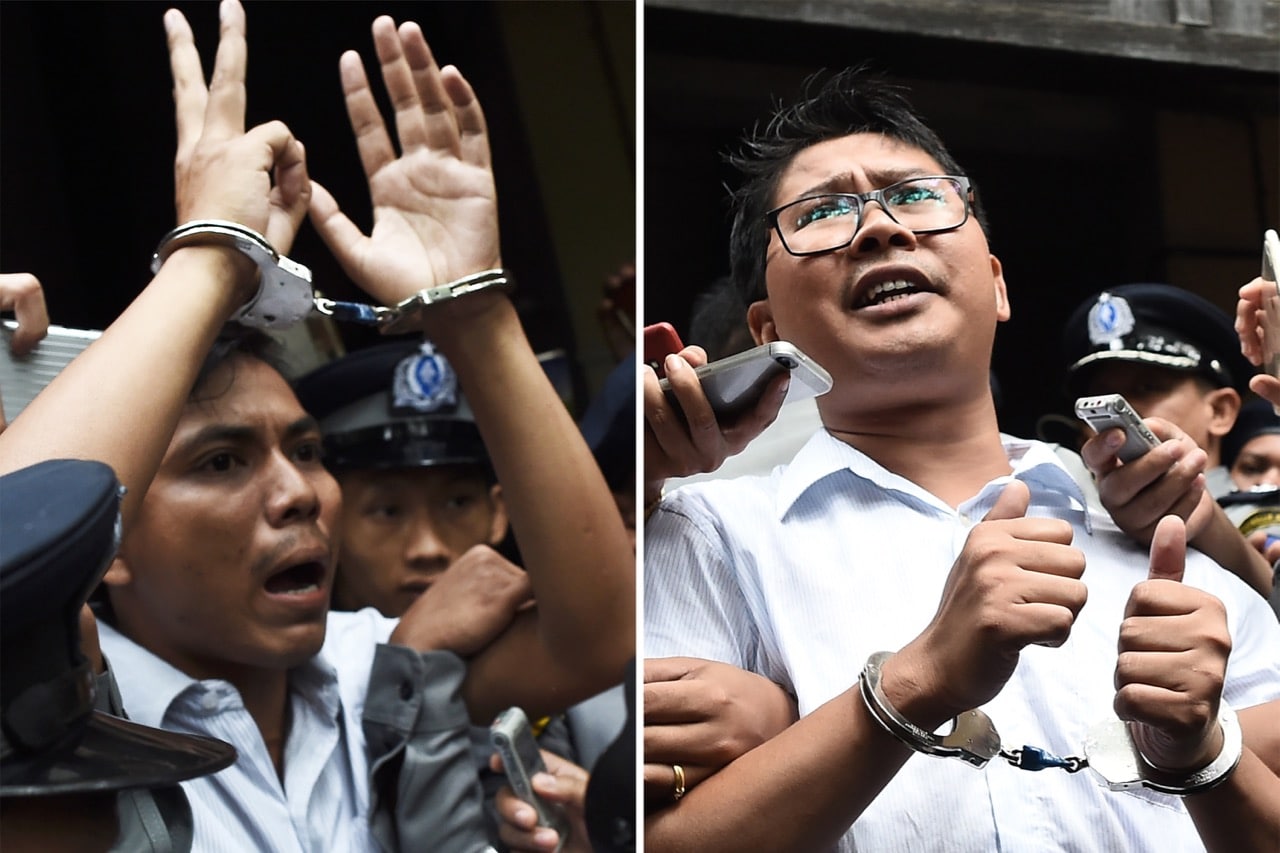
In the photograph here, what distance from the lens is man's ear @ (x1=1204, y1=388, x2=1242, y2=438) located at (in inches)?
105

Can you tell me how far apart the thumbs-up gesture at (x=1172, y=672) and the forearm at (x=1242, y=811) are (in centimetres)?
6

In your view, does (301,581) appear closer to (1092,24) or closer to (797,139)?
(797,139)

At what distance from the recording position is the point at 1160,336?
269 centimetres

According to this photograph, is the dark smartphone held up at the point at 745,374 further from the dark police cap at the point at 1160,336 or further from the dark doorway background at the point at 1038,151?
the dark police cap at the point at 1160,336

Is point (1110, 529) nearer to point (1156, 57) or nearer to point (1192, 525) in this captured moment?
point (1192, 525)

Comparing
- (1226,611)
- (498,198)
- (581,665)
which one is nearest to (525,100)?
(498,198)

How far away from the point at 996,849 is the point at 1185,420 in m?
0.76

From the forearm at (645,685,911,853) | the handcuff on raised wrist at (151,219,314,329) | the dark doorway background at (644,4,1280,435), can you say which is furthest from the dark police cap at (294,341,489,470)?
the forearm at (645,685,911,853)

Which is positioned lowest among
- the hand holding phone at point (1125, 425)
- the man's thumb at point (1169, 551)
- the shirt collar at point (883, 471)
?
the man's thumb at point (1169, 551)

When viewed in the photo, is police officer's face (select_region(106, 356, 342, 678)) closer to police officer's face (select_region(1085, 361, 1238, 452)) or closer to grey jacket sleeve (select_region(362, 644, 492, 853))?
grey jacket sleeve (select_region(362, 644, 492, 853))

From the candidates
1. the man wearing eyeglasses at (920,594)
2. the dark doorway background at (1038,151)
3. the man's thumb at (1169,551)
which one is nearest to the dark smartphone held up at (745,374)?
the man wearing eyeglasses at (920,594)

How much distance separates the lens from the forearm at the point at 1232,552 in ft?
8.26

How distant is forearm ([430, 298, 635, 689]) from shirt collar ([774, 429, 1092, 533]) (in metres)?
0.32

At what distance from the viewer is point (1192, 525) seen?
2.52 metres
